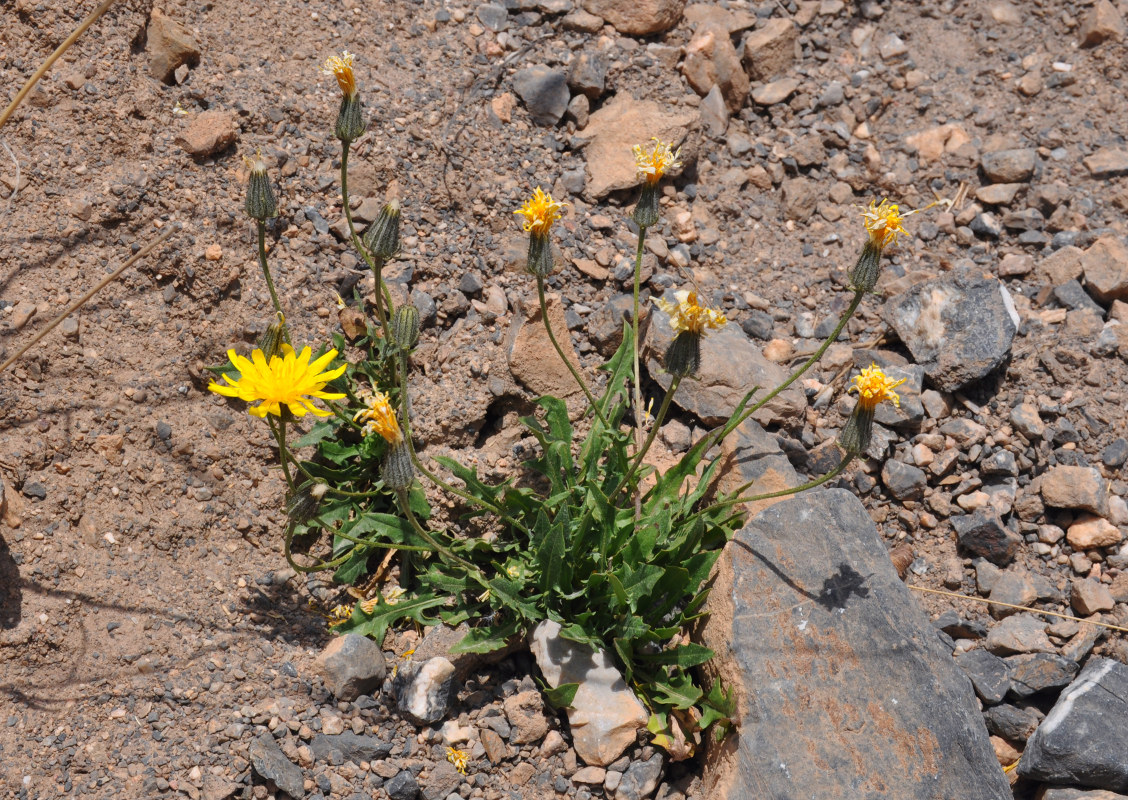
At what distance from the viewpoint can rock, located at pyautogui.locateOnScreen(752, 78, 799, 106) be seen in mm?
5918

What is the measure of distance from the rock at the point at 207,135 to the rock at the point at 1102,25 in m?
5.56

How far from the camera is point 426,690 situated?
3809mm

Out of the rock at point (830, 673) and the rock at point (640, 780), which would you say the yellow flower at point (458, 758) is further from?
the rock at point (830, 673)

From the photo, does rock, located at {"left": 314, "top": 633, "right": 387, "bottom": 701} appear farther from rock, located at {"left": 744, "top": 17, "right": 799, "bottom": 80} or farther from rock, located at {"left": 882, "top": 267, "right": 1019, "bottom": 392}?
rock, located at {"left": 744, "top": 17, "right": 799, "bottom": 80}

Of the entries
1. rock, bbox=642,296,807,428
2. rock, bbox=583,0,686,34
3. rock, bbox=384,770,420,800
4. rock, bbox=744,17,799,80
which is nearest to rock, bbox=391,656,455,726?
rock, bbox=384,770,420,800

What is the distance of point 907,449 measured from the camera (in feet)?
15.6

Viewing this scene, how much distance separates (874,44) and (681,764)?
4.97 m

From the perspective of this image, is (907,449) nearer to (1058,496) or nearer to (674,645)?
(1058,496)

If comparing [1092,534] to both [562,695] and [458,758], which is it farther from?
[458,758]

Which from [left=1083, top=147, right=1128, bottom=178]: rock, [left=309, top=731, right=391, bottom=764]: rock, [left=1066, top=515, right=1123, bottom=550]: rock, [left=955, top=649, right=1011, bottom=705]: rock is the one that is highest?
[left=1083, top=147, right=1128, bottom=178]: rock

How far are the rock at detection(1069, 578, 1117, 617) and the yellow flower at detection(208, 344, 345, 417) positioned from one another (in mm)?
3638

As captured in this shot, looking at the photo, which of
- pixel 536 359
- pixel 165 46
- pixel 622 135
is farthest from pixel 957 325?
pixel 165 46

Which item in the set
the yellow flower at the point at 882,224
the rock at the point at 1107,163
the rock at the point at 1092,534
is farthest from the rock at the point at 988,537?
the rock at the point at 1107,163

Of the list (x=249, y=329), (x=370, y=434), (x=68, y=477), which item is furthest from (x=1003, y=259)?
(x=68, y=477)
